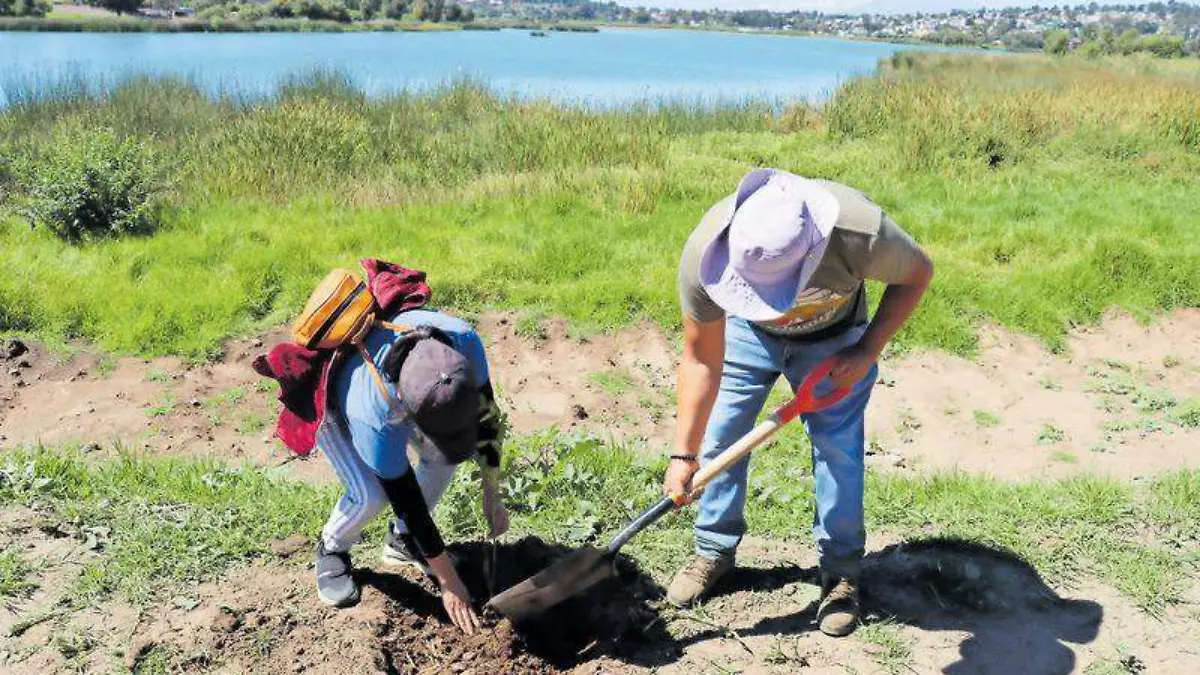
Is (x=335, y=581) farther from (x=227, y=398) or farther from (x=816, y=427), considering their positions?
(x=227, y=398)

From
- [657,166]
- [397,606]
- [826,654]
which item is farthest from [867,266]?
[657,166]

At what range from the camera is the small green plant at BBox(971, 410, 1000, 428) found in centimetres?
531

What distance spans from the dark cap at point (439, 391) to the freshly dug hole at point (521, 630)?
945 mm

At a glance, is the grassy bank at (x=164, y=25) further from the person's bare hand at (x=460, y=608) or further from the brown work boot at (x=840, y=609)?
the brown work boot at (x=840, y=609)

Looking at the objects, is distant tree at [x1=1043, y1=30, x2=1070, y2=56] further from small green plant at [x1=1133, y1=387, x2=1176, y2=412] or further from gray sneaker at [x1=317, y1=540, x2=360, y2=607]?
gray sneaker at [x1=317, y1=540, x2=360, y2=607]

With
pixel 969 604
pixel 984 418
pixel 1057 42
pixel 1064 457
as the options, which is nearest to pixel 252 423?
pixel 969 604

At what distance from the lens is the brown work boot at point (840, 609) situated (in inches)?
125

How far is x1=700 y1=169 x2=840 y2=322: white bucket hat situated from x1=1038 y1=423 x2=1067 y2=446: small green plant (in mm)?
3313

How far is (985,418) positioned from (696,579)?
8.91ft

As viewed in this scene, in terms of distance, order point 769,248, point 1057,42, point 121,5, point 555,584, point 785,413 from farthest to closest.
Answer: point 1057,42, point 121,5, point 555,584, point 785,413, point 769,248

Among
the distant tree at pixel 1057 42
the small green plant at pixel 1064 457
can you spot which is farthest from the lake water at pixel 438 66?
the distant tree at pixel 1057 42

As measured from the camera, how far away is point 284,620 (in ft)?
10.5

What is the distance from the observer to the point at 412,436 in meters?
3.00

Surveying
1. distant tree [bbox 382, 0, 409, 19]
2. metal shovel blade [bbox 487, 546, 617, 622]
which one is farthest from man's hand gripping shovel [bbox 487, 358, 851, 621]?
distant tree [bbox 382, 0, 409, 19]
